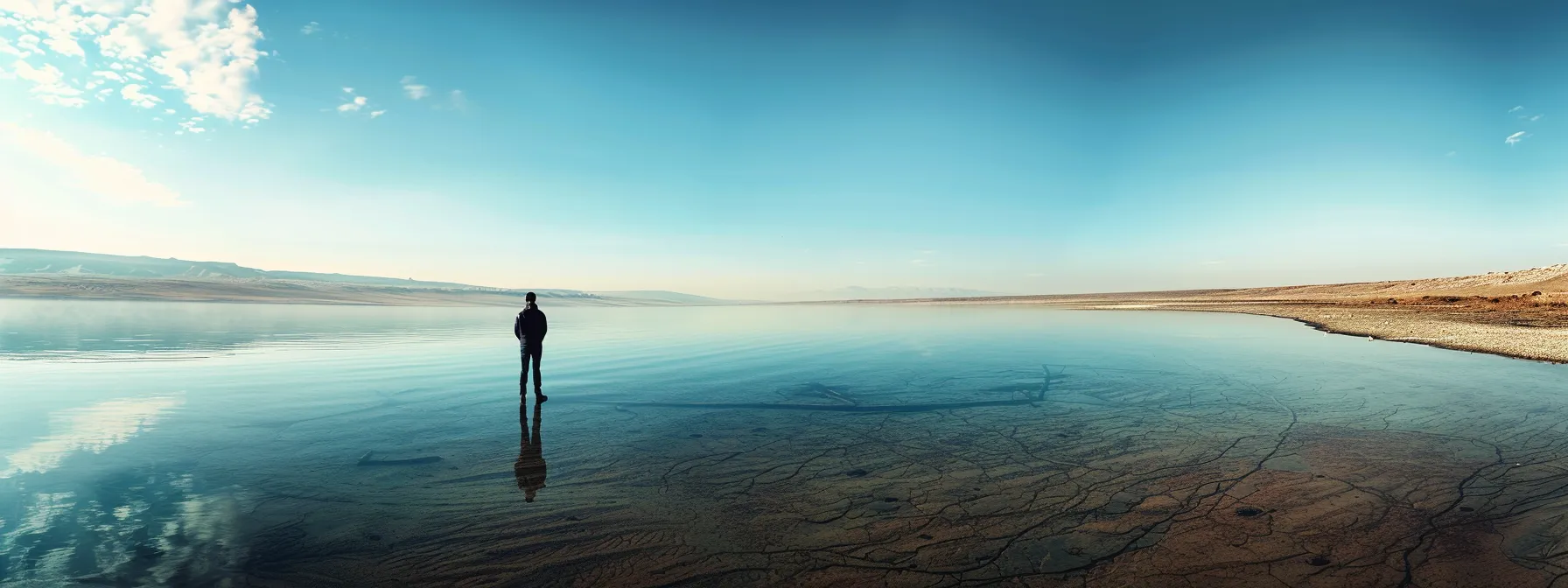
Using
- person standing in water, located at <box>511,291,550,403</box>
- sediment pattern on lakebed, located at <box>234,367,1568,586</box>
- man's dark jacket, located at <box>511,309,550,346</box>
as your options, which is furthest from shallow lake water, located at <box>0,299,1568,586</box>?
man's dark jacket, located at <box>511,309,550,346</box>

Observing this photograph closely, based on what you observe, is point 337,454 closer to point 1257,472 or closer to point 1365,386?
point 1257,472

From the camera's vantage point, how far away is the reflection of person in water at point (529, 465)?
6.16m

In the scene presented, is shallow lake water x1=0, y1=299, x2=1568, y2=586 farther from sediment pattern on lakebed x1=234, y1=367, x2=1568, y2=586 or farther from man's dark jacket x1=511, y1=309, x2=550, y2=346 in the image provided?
man's dark jacket x1=511, y1=309, x2=550, y2=346

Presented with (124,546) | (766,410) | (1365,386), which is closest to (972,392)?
(766,410)

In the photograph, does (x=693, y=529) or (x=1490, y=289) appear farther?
(x=1490, y=289)

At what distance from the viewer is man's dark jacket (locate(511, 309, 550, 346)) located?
1125 centimetres

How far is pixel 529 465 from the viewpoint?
6.98 metres

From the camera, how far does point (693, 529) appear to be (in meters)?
5.00

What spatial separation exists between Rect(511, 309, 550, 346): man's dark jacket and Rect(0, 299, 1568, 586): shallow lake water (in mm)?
Answer: 1254

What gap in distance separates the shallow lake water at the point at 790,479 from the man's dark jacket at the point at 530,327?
1254 millimetres

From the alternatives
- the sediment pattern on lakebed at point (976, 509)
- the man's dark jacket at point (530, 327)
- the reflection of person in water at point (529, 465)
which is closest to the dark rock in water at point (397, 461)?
the sediment pattern on lakebed at point (976, 509)

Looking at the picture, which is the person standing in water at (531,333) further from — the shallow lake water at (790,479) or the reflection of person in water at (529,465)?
the reflection of person in water at (529,465)

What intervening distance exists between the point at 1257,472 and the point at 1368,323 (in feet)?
105

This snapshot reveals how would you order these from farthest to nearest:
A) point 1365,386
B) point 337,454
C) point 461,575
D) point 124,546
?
point 1365,386
point 337,454
point 124,546
point 461,575
